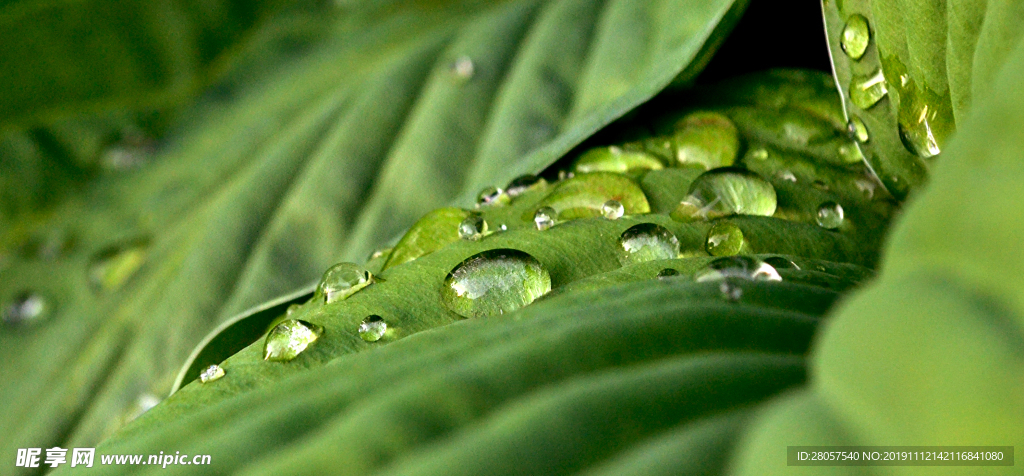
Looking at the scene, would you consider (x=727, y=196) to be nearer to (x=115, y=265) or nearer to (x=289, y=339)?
(x=289, y=339)

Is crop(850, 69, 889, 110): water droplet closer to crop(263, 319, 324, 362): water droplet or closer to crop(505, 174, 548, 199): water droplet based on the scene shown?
crop(505, 174, 548, 199): water droplet

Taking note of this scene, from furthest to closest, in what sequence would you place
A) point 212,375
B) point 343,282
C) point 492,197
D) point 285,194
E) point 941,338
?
point 285,194
point 492,197
point 343,282
point 212,375
point 941,338

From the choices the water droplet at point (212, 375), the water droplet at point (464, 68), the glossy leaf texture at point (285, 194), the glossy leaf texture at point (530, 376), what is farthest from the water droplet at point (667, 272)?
the water droplet at point (464, 68)

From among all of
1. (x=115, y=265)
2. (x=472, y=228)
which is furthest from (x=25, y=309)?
(x=472, y=228)

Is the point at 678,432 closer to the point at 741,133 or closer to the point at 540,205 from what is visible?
the point at 540,205

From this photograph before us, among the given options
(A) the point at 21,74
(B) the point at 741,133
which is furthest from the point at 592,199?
(A) the point at 21,74

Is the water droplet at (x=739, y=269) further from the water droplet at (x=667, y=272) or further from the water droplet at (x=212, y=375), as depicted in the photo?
the water droplet at (x=212, y=375)

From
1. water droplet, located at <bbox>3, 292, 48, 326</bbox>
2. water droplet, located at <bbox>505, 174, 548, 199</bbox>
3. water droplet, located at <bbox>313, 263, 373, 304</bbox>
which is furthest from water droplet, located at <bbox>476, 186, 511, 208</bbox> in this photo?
water droplet, located at <bbox>3, 292, 48, 326</bbox>
